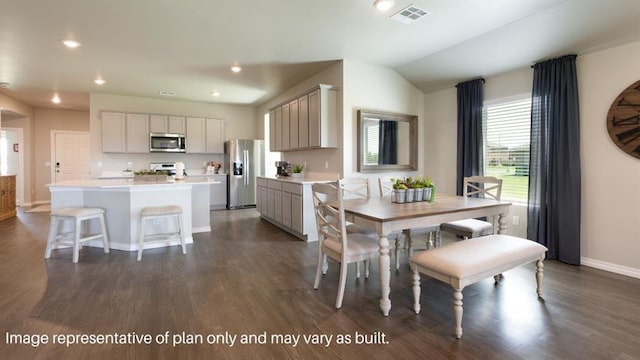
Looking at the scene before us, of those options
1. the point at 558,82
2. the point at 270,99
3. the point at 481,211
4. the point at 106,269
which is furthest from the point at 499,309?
the point at 270,99

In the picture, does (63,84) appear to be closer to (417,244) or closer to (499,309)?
(417,244)

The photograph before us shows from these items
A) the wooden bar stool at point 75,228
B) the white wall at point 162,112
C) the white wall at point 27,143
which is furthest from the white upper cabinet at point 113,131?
the wooden bar stool at point 75,228

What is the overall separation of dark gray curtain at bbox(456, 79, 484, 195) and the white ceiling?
0.24m

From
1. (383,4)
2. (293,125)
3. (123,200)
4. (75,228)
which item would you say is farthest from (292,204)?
(383,4)

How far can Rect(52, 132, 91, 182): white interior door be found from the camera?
8.41 m

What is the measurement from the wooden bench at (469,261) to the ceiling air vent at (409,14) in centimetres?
230

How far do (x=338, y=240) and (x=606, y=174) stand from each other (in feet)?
10.1

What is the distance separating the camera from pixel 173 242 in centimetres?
424

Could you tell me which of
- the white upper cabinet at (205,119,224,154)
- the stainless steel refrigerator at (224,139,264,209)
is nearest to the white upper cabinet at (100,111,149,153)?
the white upper cabinet at (205,119,224,154)

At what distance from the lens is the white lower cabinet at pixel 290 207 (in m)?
4.43

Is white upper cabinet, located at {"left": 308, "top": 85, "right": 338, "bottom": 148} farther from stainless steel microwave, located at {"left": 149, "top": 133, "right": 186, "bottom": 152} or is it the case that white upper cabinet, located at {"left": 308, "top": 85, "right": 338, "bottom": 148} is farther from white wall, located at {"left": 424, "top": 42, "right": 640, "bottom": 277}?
stainless steel microwave, located at {"left": 149, "top": 133, "right": 186, "bottom": 152}

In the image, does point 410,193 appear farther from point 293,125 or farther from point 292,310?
point 293,125

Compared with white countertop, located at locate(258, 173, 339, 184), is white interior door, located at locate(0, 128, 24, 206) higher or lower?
higher

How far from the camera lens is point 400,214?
2391mm
